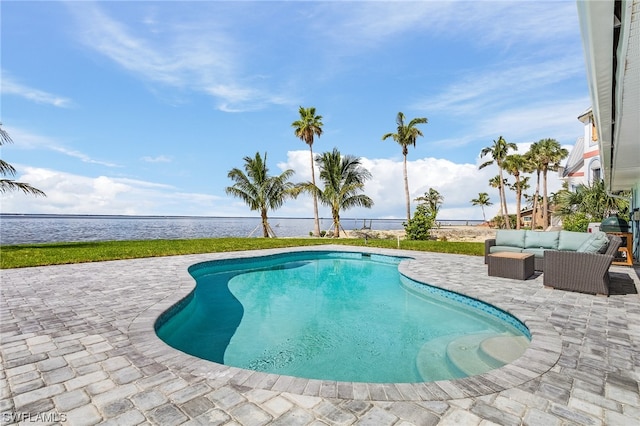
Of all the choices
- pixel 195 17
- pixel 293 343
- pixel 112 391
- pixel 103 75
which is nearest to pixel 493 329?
pixel 293 343

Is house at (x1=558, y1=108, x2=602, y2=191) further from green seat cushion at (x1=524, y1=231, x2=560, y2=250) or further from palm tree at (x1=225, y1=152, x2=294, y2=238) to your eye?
palm tree at (x1=225, y1=152, x2=294, y2=238)

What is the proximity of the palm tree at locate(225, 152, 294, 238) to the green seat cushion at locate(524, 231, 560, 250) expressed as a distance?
630 inches

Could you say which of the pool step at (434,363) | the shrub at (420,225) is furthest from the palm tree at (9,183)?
the shrub at (420,225)

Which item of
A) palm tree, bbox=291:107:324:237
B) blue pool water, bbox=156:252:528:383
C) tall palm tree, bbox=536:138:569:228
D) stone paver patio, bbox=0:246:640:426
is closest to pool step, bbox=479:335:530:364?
blue pool water, bbox=156:252:528:383

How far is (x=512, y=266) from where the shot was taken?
746 cm

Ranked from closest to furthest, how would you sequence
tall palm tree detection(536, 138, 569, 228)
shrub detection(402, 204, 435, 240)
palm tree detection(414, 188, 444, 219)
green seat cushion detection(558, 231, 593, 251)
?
green seat cushion detection(558, 231, 593, 251), shrub detection(402, 204, 435, 240), tall palm tree detection(536, 138, 569, 228), palm tree detection(414, 188, 444, 219)

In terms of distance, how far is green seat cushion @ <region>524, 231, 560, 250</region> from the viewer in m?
8.78

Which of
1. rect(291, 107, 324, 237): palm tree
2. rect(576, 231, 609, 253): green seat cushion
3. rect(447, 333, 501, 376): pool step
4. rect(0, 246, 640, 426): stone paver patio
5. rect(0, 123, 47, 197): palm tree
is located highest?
rect(291, 107, 324, 237): palm tree

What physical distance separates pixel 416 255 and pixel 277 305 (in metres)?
7.22

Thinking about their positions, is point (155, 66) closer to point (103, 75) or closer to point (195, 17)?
point (103, 75)

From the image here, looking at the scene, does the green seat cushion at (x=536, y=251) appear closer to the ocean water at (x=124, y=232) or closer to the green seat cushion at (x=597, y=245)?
the green seat cushion at (x=597, y=245)

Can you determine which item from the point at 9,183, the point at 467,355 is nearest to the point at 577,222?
the point at 467,355

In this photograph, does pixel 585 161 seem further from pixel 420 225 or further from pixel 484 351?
pixel 484 351

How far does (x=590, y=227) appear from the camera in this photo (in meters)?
12.6
